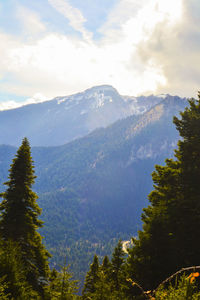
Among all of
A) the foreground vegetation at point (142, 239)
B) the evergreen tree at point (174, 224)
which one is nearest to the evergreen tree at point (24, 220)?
the foreground vegetation at point (142, 239)

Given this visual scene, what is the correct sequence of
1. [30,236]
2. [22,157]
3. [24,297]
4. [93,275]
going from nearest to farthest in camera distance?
1. [24,297]
2. [30,236]
3. [22,157]
4. [93,275]

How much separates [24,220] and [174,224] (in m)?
11.1

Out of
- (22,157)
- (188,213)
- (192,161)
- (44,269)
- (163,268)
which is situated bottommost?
(163,268)

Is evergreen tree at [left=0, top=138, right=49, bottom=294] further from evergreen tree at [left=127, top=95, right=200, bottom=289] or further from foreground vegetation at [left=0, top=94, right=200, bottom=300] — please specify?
evergreen tree at [left=127, top=95, right=200, bottom=289]

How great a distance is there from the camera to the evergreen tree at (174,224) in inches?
588

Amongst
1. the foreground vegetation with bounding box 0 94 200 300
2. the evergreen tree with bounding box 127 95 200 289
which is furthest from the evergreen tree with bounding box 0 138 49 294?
the evergreen tree with bounding box 127 95 200 289

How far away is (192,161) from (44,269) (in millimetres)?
13778

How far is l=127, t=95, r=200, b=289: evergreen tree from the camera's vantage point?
14.9 meters

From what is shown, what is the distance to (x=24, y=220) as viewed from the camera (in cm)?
2011

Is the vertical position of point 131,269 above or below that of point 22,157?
below

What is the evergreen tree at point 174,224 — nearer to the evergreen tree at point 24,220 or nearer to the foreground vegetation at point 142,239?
the foreground vegetation at point 142,239

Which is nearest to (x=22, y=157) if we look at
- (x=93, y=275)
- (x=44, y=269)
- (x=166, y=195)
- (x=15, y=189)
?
(x=15, y=189)

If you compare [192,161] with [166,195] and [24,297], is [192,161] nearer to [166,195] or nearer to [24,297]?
[166,195]

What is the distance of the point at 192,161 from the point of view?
17.0 metres
